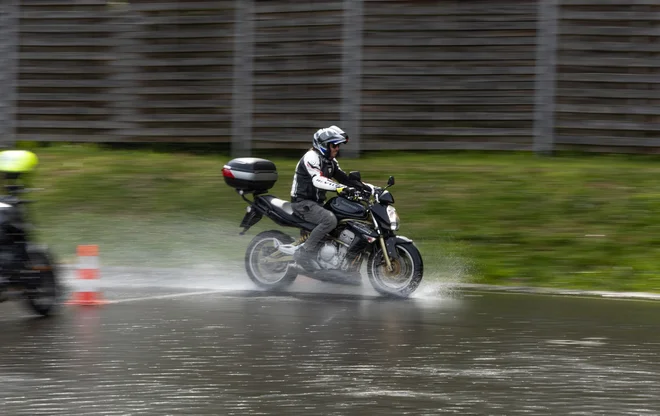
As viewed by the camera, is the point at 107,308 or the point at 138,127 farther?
the point at 138,127

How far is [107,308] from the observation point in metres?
11.0

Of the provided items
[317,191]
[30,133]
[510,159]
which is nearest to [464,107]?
[510,159]

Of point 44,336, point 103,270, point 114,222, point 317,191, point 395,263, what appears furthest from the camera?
point 114,222

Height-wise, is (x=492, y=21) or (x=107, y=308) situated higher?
(x=492, y=21)

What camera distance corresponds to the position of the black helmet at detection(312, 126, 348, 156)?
492 inches

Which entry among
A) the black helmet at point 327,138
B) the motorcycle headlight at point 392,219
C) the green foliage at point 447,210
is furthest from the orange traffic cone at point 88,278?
the green foliage at point 447,210

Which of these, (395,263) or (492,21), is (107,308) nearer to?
(395,263)

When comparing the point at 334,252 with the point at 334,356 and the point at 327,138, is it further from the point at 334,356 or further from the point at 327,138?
the point at 334,356

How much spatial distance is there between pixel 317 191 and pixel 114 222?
14.0 feet

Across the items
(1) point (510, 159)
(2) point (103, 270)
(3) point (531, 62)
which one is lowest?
(2) point (103, 270)

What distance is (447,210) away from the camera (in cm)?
1483

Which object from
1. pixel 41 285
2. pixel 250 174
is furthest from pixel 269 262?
pixel 41 285

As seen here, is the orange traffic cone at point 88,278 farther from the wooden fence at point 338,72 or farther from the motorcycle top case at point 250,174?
the wooden fence at point 338,72

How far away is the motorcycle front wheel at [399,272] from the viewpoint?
1176 centimetres
